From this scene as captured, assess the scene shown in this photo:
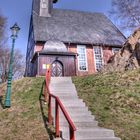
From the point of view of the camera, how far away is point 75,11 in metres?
35.3

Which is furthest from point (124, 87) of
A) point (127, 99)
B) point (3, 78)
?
point (3, 78)

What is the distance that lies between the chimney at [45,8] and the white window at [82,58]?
7.14m

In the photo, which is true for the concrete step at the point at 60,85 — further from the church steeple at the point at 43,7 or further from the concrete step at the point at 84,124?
A: the church steeple at the point at 43,7

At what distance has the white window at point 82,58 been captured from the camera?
2785 centimetres

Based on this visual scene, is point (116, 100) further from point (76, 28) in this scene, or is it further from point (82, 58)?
point (76, 28)

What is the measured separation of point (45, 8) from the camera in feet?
108

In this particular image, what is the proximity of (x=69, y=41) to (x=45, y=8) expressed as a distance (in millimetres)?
7478

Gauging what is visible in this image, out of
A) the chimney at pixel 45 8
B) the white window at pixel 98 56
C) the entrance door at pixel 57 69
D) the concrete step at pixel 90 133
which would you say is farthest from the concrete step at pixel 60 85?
the chimney at pixel 45 8

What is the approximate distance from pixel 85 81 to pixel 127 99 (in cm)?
432

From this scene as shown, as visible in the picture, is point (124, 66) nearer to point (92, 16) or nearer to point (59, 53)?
point (59, 53)

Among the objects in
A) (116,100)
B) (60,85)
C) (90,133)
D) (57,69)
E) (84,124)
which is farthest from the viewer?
(57,69)

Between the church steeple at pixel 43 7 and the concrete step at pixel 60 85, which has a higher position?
the church steeple at pixel 43 7

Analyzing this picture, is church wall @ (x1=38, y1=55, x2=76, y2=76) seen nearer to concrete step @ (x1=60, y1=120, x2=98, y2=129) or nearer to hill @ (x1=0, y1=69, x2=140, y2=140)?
hill @ (x1=0, y1=69, x2=140, y2=140)

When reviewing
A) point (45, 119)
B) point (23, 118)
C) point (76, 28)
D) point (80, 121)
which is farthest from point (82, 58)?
point (80, 121)
